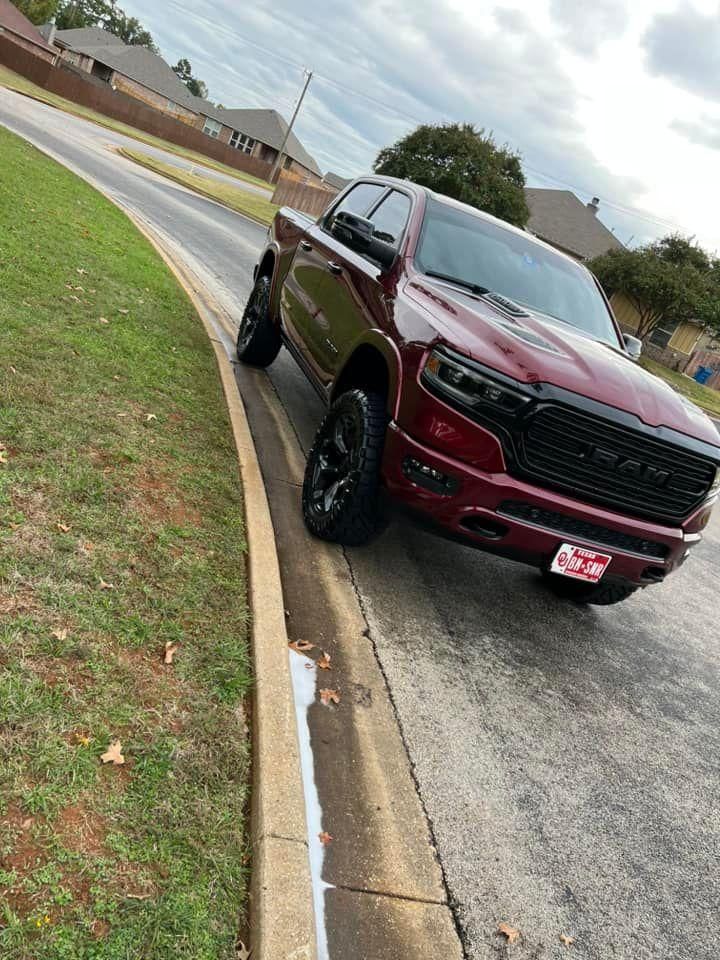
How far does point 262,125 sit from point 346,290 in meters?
86.0

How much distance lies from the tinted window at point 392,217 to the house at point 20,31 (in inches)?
2787

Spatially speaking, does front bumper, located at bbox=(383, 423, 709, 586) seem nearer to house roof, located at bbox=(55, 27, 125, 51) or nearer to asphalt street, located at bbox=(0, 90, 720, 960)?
asphalt street, located at bbox=(0, 90, 720, 960)

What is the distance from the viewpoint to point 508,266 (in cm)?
522

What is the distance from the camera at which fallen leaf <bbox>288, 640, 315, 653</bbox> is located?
3652 millimetres

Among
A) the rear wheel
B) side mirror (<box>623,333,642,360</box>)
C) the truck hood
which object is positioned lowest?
the rear wheel

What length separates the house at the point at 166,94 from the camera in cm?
7812

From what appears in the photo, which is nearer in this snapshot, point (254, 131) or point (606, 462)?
point (606, 462)

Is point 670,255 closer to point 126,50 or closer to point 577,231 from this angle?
point 577,231

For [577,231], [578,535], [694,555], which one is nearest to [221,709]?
[578,535]

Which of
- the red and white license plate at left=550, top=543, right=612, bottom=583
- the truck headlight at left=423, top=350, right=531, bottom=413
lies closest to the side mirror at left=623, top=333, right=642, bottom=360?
the red and white license plate at left=550, top=543, right=612, bottom=583

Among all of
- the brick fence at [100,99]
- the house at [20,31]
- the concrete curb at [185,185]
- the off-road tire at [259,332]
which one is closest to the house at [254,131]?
the house at [20,31]

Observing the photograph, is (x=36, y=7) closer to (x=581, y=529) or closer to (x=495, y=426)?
(x=495, y=426)

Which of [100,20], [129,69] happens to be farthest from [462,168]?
[100,20]

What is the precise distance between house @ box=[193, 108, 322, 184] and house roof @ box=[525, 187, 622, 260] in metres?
35.2
